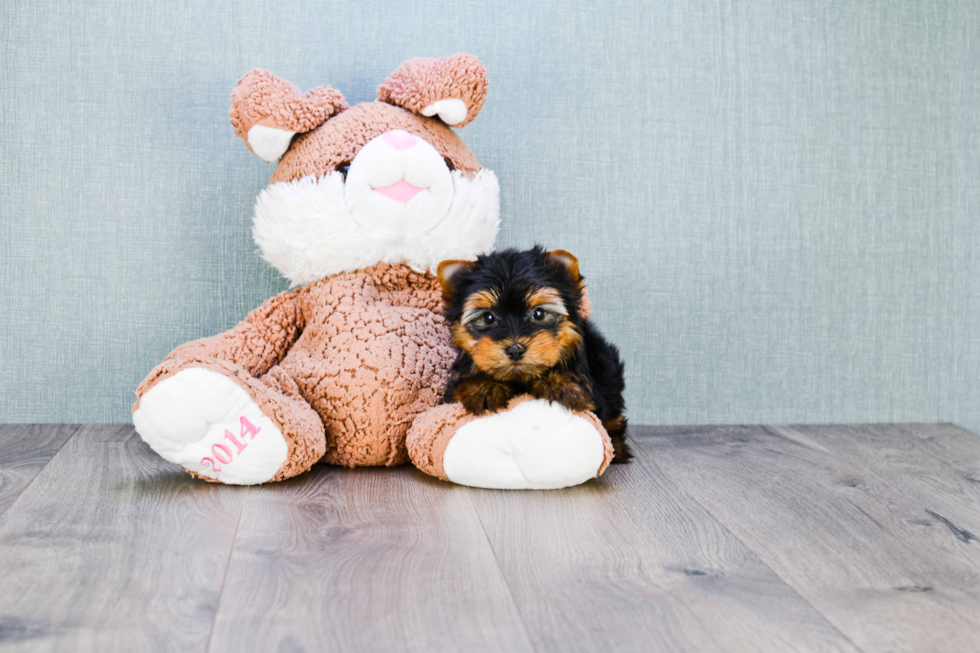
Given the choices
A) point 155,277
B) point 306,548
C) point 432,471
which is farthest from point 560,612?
point 155,277

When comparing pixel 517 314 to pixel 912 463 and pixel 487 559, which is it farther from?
pixel 912 463

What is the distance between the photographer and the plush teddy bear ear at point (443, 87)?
150 cm

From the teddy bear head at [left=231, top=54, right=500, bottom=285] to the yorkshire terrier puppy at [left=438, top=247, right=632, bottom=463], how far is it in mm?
203

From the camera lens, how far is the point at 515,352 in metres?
1.21

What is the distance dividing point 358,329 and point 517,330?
35 cm

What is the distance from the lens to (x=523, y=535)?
3.72ft

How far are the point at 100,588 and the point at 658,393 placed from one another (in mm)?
1295

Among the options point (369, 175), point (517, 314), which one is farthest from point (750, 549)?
point (369, 175)

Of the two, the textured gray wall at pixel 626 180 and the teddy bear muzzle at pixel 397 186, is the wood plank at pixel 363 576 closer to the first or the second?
the teddy bear muzzle at pixel 397 186

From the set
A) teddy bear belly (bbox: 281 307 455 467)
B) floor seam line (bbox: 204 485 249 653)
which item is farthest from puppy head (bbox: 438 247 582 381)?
floor seam line (bbox: 204 485 249 653)

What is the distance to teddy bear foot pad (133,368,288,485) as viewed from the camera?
1.26m

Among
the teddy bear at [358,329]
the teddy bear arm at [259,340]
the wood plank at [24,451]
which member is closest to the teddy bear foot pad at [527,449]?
the teddy bear at [358,329]

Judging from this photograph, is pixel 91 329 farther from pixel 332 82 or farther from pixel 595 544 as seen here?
pixel 595 544

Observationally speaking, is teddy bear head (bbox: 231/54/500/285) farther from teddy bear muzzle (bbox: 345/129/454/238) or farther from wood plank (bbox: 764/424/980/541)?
wood plank (bbox: 764/424/980/541)
